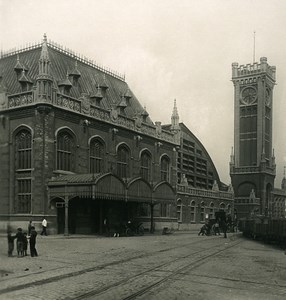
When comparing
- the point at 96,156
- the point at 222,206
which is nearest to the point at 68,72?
the point at 96,156

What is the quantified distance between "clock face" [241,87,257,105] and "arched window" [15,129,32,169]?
199ft

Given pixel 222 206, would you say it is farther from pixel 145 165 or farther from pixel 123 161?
pixel 123 161

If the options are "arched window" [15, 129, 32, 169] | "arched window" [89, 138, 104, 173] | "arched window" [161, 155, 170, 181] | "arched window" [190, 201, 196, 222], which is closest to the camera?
"arched window" [15, 129, 32, 169]

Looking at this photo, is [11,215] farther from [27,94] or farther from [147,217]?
[147,217]

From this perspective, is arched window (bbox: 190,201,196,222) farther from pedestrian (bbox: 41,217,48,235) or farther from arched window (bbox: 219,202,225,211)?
pedestrian (bbox: 41,217,48,235)

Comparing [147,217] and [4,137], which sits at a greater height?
[4,137]

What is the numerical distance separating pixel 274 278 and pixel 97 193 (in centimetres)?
2090

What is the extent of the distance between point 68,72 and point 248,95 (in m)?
54.1

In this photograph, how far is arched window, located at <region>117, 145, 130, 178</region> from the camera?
45.3 meters

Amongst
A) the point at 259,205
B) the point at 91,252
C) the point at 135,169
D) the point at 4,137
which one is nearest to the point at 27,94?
the point at 4,137

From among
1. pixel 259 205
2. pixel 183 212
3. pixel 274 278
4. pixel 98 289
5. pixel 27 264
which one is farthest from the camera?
pixel 259 205

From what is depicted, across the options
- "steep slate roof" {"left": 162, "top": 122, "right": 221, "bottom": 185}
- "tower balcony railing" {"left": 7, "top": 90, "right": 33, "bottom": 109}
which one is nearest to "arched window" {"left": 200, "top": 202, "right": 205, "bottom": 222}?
"steep slate roof" {"left": 162, "top": 122, "right": 221, "bottom": 185}

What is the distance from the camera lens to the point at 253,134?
8900 cm

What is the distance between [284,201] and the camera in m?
Answer: 102
